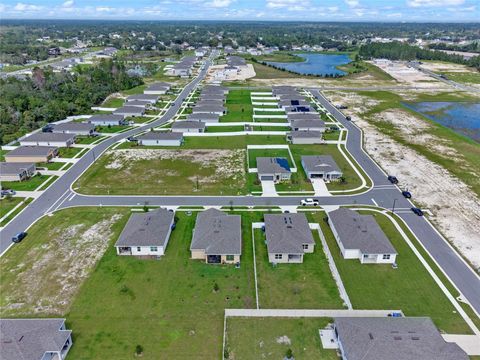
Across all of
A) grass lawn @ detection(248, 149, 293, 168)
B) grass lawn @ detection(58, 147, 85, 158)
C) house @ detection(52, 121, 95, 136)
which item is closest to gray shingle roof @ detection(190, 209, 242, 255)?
grass lawn @ detection(248, 149, 293, 168)

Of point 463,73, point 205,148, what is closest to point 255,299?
→ point 205,148

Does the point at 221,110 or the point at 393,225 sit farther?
the point at 221,110

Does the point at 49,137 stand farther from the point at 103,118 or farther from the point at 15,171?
Answer: the point at 15,171

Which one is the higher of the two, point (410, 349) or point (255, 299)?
point (410, 349)

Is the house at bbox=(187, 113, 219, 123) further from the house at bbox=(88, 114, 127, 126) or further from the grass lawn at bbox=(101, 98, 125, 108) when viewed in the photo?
the grass lawn at bbox=(101, 98, 125, 108)

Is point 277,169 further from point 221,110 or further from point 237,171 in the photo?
point 221,110

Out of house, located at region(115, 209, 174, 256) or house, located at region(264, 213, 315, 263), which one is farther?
house, located at region(115, 209, 174, 256)
